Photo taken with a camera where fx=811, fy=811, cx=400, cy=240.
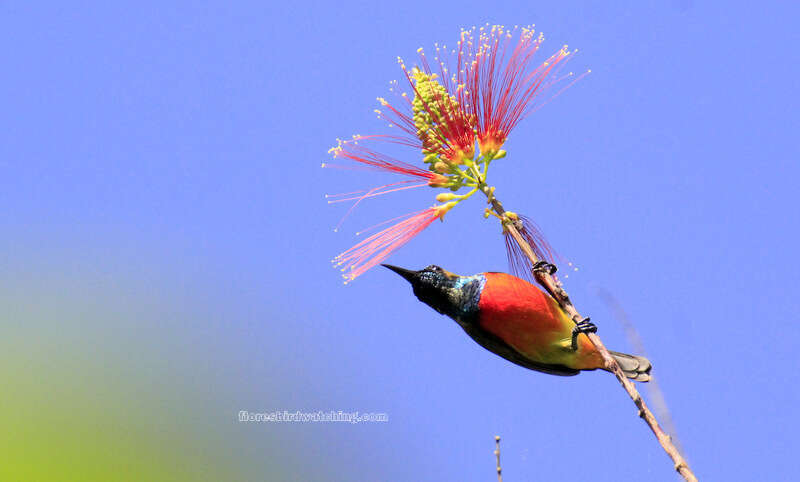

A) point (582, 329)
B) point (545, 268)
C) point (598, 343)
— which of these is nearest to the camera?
point (598, 343)

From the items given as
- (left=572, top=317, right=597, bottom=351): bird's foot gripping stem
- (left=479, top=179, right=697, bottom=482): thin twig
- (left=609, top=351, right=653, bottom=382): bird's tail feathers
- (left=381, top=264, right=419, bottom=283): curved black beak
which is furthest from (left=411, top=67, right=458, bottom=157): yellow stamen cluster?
(left=609, top=351, right=653, bottom=382): bird's tail feathers

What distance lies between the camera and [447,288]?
104 inches

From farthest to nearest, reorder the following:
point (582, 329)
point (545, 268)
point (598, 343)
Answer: point (545, 268), point (582, 329), point (598, 343)

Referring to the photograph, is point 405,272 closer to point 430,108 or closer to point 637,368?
point 430,108

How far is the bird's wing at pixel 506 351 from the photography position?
2639 millimetres

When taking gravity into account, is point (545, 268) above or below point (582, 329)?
above

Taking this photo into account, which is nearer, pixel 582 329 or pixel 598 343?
pixel 598 343

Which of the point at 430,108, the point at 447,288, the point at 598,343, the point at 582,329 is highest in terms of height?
the point at 430,108

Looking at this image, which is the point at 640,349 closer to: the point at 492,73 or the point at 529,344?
the point at 529,344

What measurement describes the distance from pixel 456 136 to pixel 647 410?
1081mm

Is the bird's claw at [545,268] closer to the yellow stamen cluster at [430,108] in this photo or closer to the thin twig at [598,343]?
the thin twig at [598,343]

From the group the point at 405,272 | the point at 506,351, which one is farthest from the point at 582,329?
the point at 405,272

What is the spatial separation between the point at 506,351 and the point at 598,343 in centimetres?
41

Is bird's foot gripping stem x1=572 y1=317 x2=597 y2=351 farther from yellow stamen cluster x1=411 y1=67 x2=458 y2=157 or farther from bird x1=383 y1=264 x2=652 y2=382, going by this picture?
yellow stamen cluster x1=411 y1=67 x2=458 y2=157
